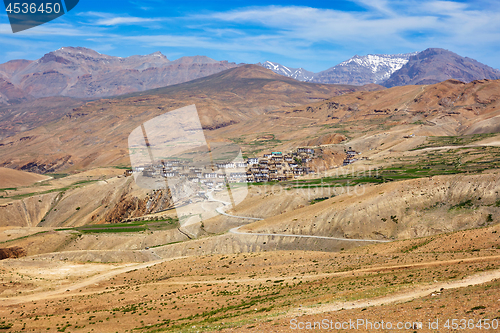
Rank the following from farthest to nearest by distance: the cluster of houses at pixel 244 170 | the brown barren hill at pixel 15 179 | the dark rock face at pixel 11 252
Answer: the brown barren hill at pixel 15 179 → the cluster of houses at pixel 244 170 → the dark rock face at pixel 11 252

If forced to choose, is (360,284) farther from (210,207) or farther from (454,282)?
(210,207)

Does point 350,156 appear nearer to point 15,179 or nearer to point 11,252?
point 11,252

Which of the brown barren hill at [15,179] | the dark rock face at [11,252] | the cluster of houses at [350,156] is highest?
the cluster of houses at [350,156]

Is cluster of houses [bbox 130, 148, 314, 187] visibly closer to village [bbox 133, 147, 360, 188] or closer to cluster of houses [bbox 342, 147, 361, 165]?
village [bbox 133, 147, 360, 188]

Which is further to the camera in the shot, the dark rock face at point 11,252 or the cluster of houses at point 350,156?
the cluster of houses at point 350,156

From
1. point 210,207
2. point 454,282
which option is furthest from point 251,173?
point 454,282

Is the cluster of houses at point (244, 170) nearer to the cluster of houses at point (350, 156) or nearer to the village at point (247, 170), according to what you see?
the village at point (247, 170)

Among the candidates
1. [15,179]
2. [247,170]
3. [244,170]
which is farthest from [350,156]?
[15,179]

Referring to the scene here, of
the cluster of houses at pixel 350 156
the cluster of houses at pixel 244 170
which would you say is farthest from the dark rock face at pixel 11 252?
the cluster of houses at pixel 350 156
